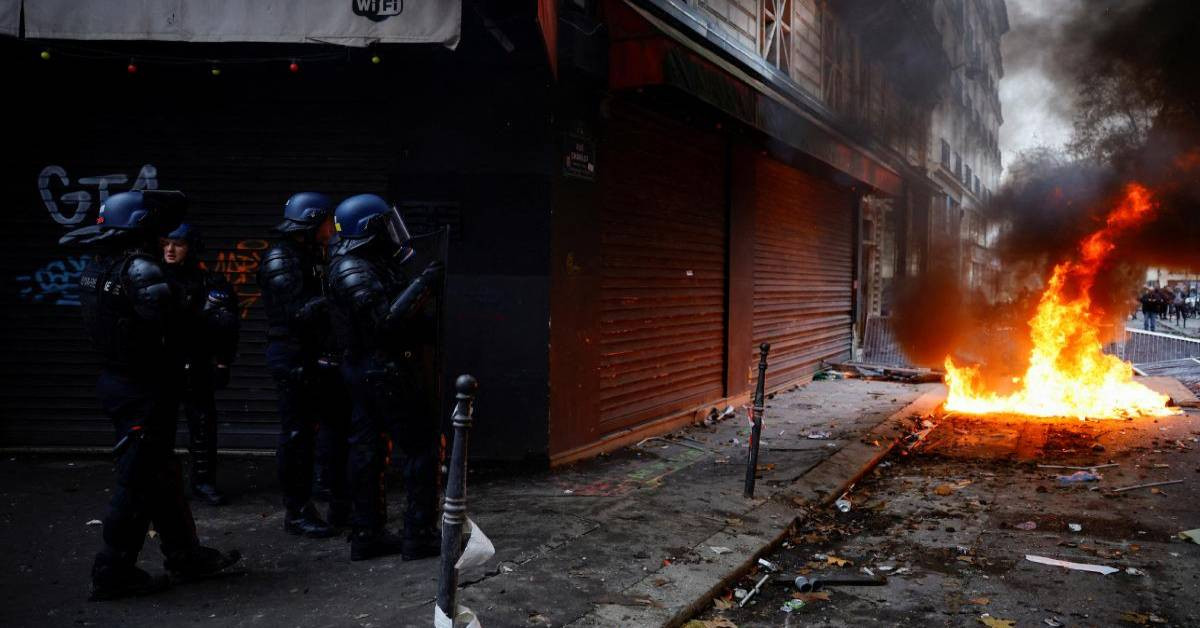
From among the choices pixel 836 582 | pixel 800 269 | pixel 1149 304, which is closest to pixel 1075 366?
pixel 800 269

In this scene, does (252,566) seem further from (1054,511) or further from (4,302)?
(1054,511)

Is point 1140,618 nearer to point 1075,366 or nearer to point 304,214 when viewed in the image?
point 304,214

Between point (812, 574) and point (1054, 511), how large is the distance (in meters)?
2.63

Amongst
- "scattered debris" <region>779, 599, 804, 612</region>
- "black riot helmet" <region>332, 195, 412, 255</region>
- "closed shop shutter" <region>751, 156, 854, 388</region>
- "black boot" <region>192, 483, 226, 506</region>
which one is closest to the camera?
"scattered debris" <region>779, 599, 804, 612</region>

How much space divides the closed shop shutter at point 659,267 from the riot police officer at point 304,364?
307cm

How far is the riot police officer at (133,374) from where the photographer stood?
3.97 meters

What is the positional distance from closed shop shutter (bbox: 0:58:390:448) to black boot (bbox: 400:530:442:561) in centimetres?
318

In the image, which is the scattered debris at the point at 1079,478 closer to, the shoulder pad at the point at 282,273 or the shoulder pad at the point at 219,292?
the shoulder pad at the point at 282,273

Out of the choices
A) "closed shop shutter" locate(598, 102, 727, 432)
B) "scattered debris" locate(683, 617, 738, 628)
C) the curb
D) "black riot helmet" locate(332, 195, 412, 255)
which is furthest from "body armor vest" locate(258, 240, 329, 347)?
"closed shop shutter" locate(598, 102, 727, 432)

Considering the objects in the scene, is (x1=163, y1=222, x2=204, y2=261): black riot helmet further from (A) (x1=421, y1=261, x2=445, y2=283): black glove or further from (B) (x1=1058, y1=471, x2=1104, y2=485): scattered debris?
(B) (x1=1058, y1=471, x2=1104, y2=485): scattered debris

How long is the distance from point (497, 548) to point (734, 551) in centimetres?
147

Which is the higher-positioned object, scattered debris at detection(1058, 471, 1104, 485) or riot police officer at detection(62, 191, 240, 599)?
riot police officer at detection(62, 191, 240, 599)

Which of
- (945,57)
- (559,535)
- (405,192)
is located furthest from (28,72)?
(945,57)

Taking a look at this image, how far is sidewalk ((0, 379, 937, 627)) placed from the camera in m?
3.94
